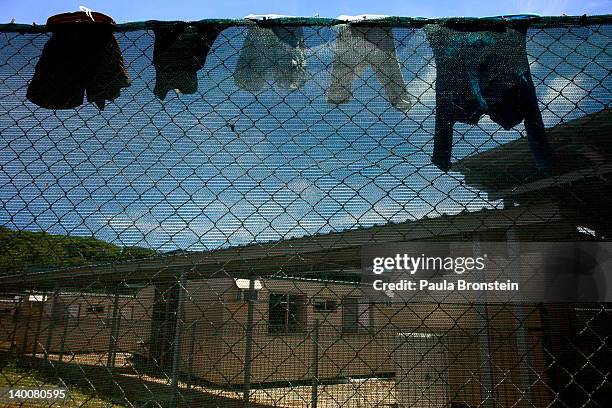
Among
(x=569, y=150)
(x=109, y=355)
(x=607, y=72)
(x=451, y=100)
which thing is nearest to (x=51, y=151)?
(x=109, y=355)

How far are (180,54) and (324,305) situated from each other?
110 cm

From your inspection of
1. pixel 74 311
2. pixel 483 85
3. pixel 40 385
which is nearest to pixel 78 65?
pixel 74 311

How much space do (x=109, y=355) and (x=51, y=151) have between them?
77 cm

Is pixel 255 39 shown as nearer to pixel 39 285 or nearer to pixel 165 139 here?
pixel 165 139

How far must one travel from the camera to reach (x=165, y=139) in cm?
166

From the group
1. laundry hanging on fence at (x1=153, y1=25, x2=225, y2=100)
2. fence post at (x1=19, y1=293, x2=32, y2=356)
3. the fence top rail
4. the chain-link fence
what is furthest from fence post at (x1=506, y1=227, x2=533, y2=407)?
fence post at (x1=19, y1=293, x2=32, y2=356)

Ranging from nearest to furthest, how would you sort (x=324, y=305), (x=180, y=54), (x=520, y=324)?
(x=520, y=324) → (x=324, y=305) → (x=180, y=54)

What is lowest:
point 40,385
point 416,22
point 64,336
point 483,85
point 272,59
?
point 40,385

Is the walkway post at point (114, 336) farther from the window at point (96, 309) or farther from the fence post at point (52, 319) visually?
the fence post at point (52, 319)

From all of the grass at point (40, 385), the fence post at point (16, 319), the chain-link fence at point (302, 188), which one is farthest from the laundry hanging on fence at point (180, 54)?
the grass at point (40, 385)

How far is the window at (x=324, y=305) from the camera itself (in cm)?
146

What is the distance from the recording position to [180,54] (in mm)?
1818

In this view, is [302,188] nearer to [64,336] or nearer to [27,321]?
[64,336]

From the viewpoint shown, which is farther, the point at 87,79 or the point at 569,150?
the point at 87,79
